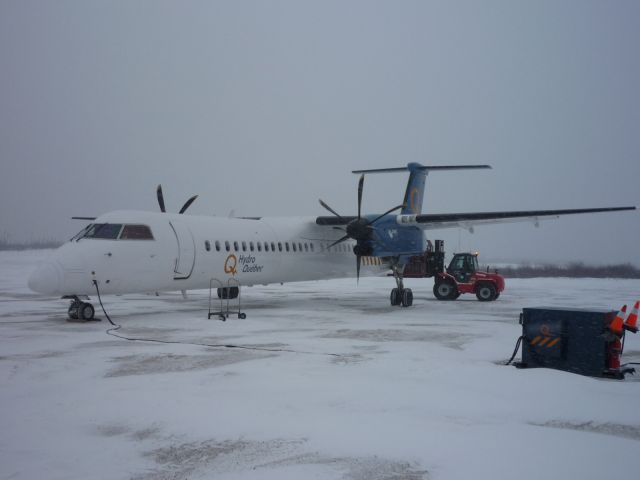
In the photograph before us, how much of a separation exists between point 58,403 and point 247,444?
2.62 meters

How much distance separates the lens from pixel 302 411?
236 inches

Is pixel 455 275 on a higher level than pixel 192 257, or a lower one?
lower

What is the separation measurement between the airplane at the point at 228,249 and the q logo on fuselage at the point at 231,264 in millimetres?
32

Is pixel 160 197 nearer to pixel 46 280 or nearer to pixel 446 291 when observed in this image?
pixel 46 280

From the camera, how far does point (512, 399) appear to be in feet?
21.4

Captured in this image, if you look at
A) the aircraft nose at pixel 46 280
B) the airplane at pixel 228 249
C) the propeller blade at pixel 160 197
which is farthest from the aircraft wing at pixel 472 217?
the aircraft nose at pixel 46 280

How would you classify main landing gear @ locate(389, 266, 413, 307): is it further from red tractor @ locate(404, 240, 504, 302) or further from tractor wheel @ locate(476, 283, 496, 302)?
tractor wheel @ locate(476, 283, 496, 302)

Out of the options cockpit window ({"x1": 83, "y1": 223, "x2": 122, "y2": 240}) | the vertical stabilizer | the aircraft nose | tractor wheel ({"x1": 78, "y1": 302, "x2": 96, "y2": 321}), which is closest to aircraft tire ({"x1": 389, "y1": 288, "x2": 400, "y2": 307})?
the vertical stabilizer

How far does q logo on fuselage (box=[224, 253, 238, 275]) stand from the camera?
691 inches

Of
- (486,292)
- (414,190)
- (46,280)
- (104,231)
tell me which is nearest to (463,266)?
(486,292)

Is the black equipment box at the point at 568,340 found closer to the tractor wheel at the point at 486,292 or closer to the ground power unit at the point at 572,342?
the ground power unit at the point at 572,342

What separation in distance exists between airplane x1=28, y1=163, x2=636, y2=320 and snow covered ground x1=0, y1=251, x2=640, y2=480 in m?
2.70

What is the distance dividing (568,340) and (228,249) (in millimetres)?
11640

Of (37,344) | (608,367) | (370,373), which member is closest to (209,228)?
(37,344)
